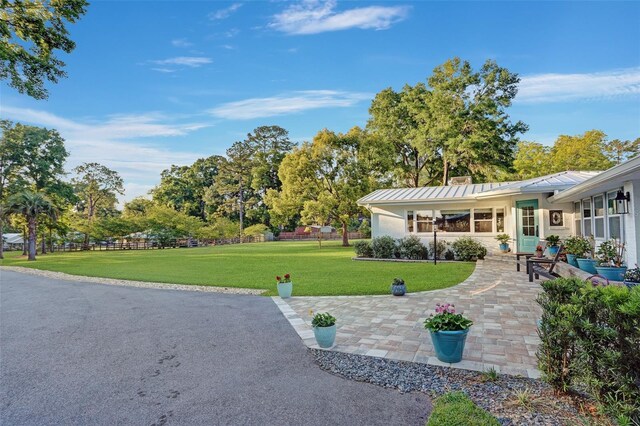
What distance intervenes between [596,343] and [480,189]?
14.3m

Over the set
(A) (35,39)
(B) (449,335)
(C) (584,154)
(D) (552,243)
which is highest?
(C) (584,154)

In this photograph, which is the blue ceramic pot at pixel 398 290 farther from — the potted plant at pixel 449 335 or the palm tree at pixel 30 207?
the palm tree at pixel 30 207

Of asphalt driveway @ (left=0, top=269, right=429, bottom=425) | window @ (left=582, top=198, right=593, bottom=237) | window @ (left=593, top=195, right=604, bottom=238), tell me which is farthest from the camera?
window @ (left=582, top=198, right=593, bottom=237)

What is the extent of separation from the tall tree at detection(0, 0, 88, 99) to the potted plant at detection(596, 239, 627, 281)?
39.2 feet

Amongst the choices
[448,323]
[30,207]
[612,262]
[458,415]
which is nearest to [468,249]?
[612,262]

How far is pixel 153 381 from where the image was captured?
3668 millimetres

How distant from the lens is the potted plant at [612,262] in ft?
20.8

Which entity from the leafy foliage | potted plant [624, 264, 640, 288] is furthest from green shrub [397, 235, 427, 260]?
the leafy foliage

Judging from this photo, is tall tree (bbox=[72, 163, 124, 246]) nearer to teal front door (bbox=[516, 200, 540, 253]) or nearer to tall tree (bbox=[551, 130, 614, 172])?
teal front door (bbox=[516, 200, 540, 253])

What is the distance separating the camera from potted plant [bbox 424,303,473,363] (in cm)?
379

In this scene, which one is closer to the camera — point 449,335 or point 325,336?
point 449,335

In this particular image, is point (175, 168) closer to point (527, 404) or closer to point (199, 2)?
point (199, 2)

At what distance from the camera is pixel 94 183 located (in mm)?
43656

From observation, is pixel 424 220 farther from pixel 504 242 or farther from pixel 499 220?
pixel 504 242
